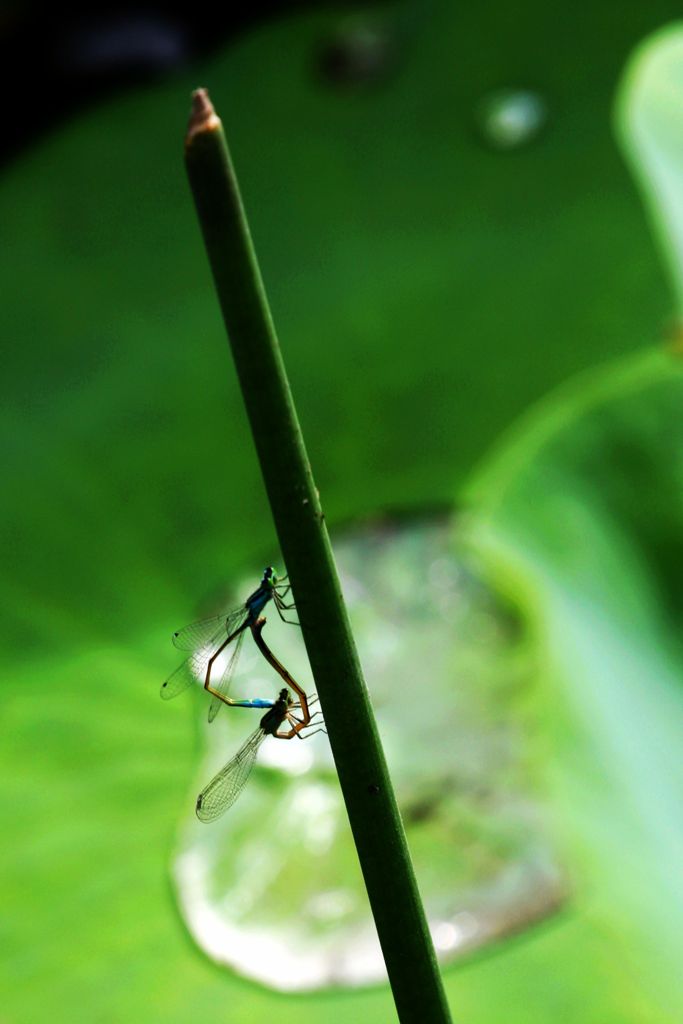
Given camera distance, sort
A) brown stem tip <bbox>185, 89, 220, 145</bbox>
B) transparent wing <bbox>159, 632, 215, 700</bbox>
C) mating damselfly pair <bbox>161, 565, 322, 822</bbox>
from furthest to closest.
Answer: transparent wing <bbox>159, 632, 215, 700</bbox>
mating damselfly pair <bbox>161, 565, 322, 822</bbox>
brown stem tip <bbox>185, 89, 220, 145</bbox>

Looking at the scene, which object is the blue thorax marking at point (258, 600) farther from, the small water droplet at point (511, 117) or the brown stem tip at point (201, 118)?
the small water droplet at point (511, 117)

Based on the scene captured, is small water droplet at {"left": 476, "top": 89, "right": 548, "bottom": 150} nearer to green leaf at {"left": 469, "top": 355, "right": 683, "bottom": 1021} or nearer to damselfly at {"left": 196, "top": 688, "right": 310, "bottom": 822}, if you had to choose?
green leaf at {"left": 469, "top": 355, "right": 683, "bottom": 1021}

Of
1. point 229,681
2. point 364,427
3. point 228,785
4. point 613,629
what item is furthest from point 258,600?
point 364,427

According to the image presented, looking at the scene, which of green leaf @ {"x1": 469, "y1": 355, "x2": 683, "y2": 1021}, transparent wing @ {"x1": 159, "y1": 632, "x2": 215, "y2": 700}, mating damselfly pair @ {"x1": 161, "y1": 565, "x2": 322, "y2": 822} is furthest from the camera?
transparent wing @ {"x1": 159, "y1": 632, "x2": 215, "y2": 700}

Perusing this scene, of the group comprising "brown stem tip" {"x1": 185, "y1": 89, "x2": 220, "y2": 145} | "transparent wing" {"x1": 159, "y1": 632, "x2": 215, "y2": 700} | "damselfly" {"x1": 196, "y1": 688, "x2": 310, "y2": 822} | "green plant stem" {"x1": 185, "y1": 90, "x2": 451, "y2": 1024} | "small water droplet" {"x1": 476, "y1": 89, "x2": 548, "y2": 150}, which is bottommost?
"green plant stem" {"x1": 185, "y1": 90, "x2": 451, "y2": 1024}

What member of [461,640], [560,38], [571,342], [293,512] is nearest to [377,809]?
[293,512]

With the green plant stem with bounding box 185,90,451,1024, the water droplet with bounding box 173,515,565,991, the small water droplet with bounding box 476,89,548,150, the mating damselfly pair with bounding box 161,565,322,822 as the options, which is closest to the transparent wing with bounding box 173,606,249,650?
the mating damselfly pair with bounding box 161,565,322,822

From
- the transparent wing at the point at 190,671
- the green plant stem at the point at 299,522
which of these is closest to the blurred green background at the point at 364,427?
the transparent wing at the point at 190,671

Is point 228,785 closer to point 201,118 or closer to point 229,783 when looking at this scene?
point 229,783
